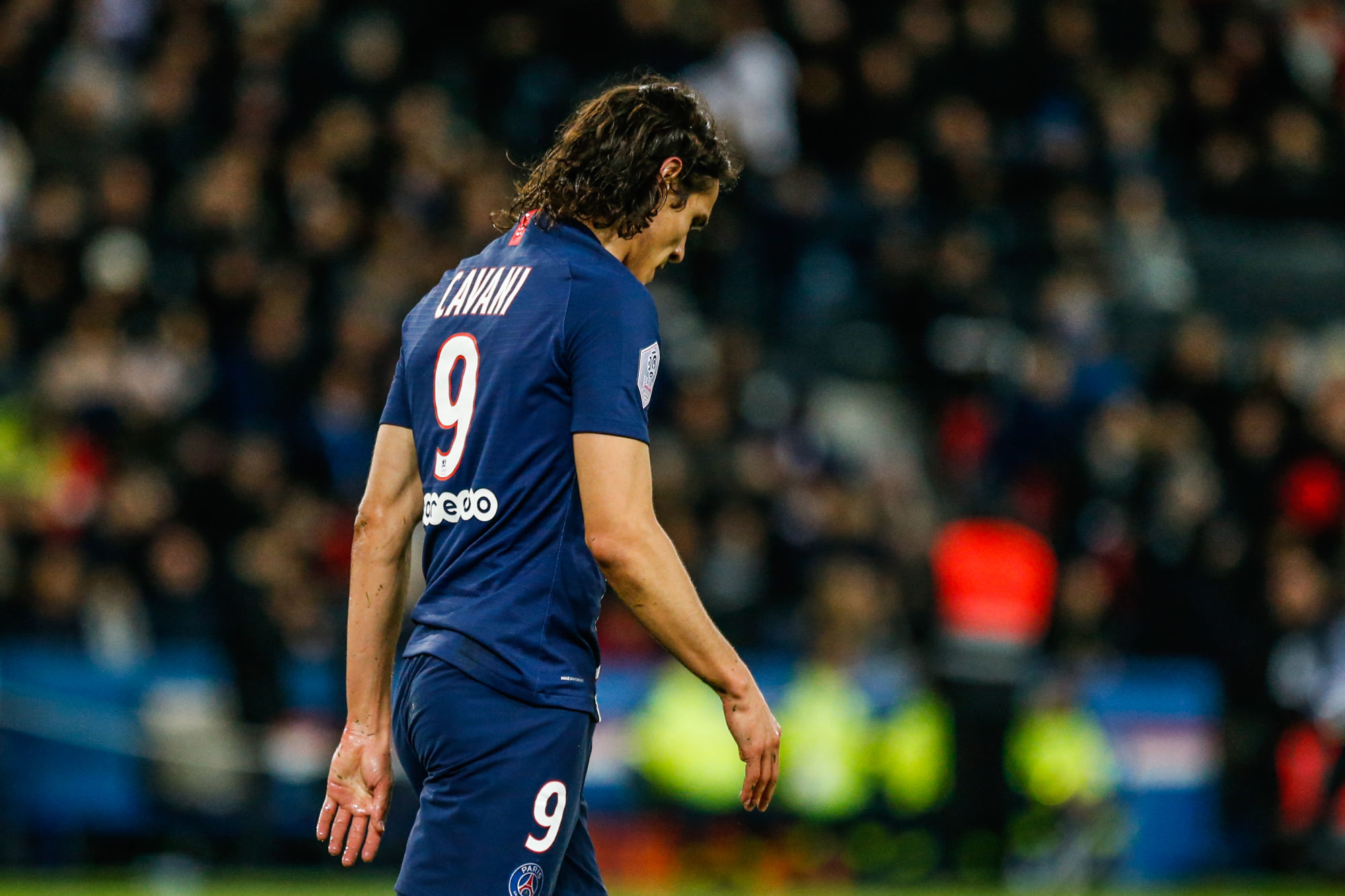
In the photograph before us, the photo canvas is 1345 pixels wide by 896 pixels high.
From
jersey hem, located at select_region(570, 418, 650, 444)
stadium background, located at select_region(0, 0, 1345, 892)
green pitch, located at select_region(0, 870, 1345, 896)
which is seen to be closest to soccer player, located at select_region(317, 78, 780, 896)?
jersey hem, located at select_region(570, 418, 650, 444)

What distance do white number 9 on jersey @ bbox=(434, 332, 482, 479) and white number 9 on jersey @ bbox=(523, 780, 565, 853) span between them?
27.8 inches

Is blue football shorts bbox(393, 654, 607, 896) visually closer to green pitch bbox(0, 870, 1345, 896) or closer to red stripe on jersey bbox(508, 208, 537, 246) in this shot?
red stripe on jersey bbox(508, 208, 537, 246)

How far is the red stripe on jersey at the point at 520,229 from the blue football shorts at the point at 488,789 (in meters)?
0.95

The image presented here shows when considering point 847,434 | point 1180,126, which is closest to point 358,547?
point 847,434

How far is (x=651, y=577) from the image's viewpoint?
3697 mm

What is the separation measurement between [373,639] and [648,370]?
891 millimetres

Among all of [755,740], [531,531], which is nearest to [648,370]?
[531,531]

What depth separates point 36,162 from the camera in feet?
42.3

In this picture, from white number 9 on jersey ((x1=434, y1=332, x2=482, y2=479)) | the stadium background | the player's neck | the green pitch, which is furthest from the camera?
the stadium background

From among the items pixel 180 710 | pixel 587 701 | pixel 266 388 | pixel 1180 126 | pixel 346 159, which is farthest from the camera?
pixel 1180 126

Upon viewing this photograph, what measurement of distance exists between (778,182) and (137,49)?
5063 mm

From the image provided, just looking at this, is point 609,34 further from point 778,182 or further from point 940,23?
point 940,23

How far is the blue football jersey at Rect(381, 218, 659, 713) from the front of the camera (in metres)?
3.81

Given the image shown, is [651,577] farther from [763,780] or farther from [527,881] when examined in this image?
[527,881]
